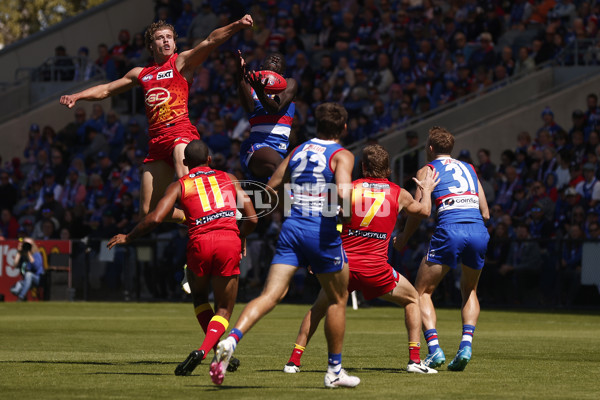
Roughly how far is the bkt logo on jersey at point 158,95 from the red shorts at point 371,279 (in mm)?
3261

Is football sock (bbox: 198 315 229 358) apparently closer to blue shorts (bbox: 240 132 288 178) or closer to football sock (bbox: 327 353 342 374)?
football sock (bbox: 327 353 342 374)

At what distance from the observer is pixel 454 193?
11.0 meters

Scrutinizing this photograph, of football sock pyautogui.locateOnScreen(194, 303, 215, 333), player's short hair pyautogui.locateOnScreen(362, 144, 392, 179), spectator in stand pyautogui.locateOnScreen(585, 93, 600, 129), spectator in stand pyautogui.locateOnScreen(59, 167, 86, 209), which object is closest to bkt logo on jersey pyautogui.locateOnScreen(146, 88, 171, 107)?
football sock pyautogui.locateOnScreen(194, 303, 215, 333)

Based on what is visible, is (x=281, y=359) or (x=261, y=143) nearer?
(x=281, y=359)

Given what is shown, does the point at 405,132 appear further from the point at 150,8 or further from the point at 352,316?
the point at 150,8

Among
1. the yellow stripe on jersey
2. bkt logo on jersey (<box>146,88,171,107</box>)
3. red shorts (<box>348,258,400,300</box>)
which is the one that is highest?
bkt logo on jersey (<box>146,88,171,107</box>)

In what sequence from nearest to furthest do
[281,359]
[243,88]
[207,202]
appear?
1. [207,202]
2. [281,359]
3. [243,88]

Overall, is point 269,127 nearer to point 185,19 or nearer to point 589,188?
point 589,188

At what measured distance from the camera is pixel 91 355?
12.3 meters

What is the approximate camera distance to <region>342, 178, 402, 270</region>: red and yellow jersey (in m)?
9.98

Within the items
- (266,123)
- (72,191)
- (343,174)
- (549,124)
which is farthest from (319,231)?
(72,191)

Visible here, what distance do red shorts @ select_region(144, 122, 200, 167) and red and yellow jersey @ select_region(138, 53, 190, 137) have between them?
53 mm

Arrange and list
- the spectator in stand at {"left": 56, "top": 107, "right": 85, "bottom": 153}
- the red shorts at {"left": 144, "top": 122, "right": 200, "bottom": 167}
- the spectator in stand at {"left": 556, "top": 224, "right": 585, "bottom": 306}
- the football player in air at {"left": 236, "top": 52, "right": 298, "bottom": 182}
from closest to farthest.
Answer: the red shorts at {"left": 144, "top": 122, "right": 200, "bottom": 167} → the football player in air at {"left": 236, "top": 52, "right": 298, "bottom": 182} → the spectator in stand at {"left": 556, "top": 224, "right": 585, "bottom": 306} → the spectator in stand at {"left": 56, "top": 107, "right": 85, "bottom": 153}

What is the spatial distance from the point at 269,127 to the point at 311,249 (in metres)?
4.20
